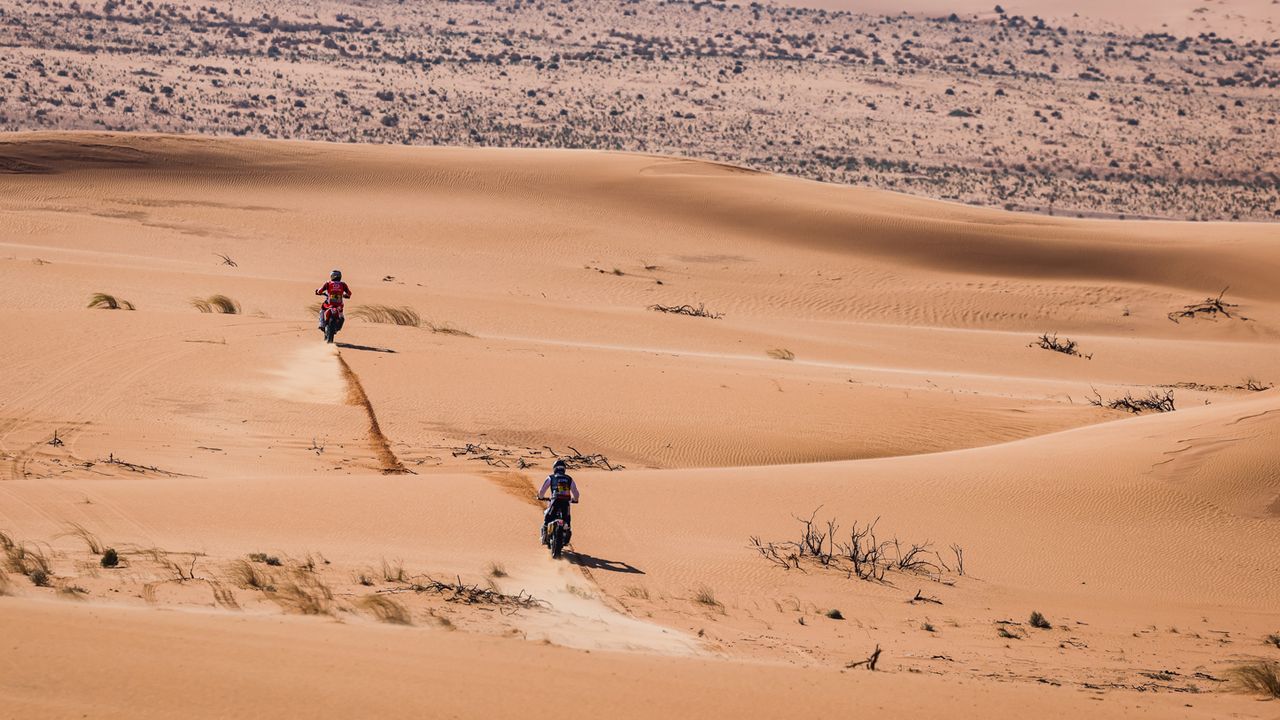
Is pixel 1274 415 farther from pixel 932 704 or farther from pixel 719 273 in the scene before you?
pixel 719 273

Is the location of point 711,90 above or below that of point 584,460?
above

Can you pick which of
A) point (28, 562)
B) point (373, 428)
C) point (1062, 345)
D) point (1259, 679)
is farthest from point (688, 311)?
point (28, 562)

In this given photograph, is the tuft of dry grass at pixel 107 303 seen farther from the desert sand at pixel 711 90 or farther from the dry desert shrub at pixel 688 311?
the desert sand at pixel 711 90

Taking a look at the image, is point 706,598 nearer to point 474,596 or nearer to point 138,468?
point 474,596

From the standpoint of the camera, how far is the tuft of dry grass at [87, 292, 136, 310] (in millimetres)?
20656

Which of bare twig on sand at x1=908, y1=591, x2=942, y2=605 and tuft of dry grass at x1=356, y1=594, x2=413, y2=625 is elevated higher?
bare twig on sand at x1=908, y1=591, x2=942, y2=605

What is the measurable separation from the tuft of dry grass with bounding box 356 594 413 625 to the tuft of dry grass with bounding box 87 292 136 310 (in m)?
13.1

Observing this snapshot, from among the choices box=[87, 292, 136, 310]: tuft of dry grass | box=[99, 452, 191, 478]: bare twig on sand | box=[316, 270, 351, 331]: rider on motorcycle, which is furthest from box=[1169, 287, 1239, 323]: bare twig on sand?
box=[99, 452, 191, 478]: bare twig on sand

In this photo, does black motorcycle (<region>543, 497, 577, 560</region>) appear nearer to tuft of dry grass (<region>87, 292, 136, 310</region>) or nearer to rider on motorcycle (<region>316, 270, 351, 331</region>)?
rider on motorcycle (<region>316, 270, 351, 331</region>)

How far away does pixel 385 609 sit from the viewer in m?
8.39

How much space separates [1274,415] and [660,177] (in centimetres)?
2682

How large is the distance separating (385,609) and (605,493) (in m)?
5.04

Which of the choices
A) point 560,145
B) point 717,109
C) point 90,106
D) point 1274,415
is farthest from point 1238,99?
point 1274,415

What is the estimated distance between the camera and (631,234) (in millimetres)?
36219
